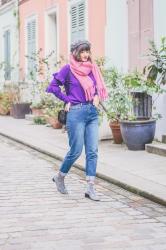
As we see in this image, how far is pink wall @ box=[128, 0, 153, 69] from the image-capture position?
461 inches

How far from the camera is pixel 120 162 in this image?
369 inches

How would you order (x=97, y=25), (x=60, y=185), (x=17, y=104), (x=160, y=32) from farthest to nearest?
(x=17, y=104) → (x=97, y=25) → (x=160, y=32) → (x=60, y=185)

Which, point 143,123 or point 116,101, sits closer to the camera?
point 143,123

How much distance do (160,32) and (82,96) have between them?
4652mm

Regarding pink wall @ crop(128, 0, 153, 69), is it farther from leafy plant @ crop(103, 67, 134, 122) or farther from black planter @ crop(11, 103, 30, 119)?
black planter @ crop(11, 103, 30, 119)

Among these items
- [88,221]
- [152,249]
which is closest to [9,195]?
[88,221]

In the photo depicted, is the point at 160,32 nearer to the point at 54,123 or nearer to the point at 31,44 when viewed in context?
the point at 54,123

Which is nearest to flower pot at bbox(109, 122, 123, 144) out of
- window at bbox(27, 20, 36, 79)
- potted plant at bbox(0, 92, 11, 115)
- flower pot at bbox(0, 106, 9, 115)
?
window at bbox(27, 20, 36, 79)

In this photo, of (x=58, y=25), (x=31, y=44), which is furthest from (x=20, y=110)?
(x=58, y=25)

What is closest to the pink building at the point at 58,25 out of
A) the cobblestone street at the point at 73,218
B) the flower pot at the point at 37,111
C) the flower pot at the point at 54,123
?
the flower pot at the point at 37,111

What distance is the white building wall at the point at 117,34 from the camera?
500 inches

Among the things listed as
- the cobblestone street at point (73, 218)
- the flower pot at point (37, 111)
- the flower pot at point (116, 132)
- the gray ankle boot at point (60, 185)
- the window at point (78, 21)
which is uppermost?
the window at point (78, 21)

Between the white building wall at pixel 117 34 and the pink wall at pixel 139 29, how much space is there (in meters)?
0.21

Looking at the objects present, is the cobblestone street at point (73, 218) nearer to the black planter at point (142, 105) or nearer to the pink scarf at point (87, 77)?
the pink scarf at point (87, 77)
